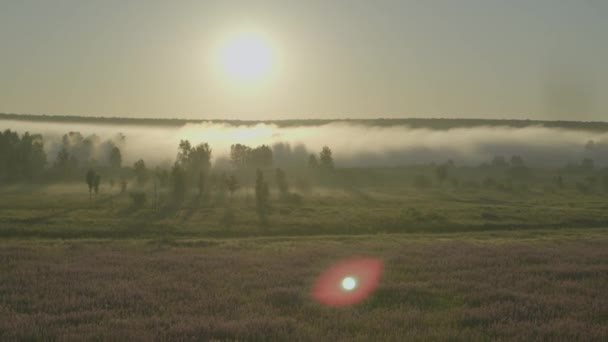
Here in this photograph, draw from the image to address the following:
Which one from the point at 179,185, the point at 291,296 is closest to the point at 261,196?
the point at 179,185

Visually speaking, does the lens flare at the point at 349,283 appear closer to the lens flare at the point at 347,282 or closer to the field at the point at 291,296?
the lens flare at the point at 347,282

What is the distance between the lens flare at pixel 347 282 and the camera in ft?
61.2

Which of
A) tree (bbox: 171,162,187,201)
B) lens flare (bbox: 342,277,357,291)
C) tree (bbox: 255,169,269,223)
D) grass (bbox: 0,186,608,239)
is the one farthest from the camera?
tree (bbox: 171,162,187,201)

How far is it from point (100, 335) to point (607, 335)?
495 inches

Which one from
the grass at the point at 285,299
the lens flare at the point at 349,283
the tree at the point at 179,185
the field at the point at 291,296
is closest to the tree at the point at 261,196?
the tree at the point at 179,185

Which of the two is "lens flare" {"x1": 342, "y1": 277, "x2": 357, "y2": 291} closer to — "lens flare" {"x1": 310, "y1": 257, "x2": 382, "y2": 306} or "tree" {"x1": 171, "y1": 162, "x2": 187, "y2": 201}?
"lens flare" {"x1": 310, "y1": 257, "x2": 382, "y2": 306}

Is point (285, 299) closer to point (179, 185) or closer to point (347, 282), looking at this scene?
point (347, 282)

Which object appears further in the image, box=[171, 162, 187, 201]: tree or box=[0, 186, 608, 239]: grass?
box=[171, 162, 187, 201]: tree

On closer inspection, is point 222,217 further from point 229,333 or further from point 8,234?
point 229,333

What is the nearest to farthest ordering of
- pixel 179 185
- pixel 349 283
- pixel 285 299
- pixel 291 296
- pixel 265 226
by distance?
pixel 285 299 < pixel 291 296 < pixel 349 283 < pixel 265 226 < pixel 179 185

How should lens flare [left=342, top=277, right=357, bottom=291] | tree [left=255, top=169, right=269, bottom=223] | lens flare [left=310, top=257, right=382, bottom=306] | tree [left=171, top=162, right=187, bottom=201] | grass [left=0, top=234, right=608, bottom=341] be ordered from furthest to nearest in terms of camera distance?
1. tree [left=171, top=162, right=187, bottom=201]
2. tree [left=255, top=169, right=269, bottom=223]
3. lens flare [left=342, top=277, right=357, bottom=291]
4. lens flare [left=310, top=257, right=382, bottom=306]
5. grass [left=0, top=234, right=608, bottom=341]

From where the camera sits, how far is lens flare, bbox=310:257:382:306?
18.6 m

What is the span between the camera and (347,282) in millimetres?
22062

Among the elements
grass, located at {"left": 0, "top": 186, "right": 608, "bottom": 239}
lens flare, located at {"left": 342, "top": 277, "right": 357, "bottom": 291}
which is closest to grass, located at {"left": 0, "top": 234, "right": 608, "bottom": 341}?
lens flare, located at {"left": 342, "top": 277, "right": 357, "bottom": 291}
